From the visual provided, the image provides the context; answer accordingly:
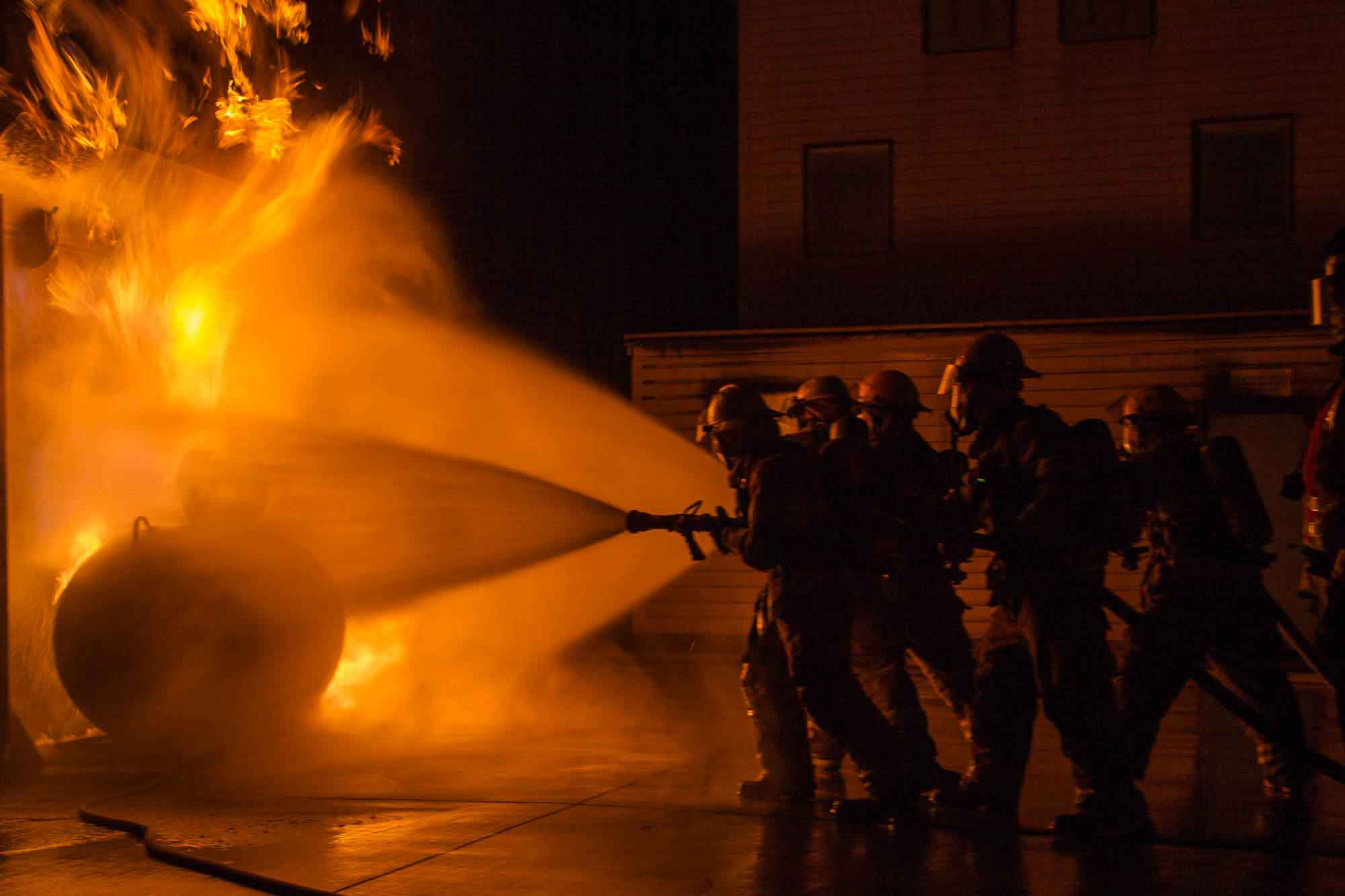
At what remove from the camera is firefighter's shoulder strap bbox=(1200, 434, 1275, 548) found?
22.2 feet

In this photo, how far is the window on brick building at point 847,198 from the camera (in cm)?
1673

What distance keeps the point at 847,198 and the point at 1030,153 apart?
6.82 ft

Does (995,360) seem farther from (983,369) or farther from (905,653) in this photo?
(905,653)

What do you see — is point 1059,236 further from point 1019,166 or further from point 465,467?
point 465,467

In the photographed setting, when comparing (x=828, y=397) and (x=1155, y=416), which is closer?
(x=1155, y=416)

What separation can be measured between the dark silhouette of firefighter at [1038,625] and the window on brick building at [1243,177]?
10718mm

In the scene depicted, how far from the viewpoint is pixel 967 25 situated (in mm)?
16500

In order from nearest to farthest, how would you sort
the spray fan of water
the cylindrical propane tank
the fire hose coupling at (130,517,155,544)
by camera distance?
the cylindrical propane tank → the fire hose coupling at (130,517,155,544) → the spray fan of water

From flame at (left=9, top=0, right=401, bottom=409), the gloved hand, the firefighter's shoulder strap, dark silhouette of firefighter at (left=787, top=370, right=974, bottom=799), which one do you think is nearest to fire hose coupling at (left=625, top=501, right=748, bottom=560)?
the gloved hand

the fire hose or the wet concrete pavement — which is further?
the fire hose

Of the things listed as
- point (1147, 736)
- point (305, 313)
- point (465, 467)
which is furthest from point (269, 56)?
point (1147, 736)

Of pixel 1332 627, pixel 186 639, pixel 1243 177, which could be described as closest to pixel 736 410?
pixel 1332 627

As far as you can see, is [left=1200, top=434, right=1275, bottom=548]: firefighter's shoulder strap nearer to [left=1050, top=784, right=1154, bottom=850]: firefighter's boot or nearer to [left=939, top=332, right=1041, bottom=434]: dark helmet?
[left=939, top=332, right=1041, bottom=434]: dark helmet

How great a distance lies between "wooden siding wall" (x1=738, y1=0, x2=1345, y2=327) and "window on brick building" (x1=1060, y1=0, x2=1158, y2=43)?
11cm
